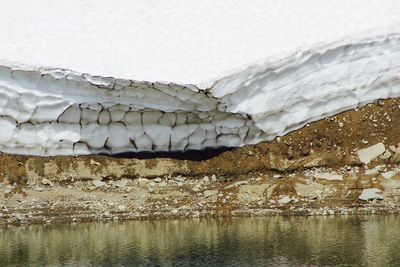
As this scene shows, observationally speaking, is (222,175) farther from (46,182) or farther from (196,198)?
(46,182)

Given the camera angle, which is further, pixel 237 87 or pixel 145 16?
pixel 145 16

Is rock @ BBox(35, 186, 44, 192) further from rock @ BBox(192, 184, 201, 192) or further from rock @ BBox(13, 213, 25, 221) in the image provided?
rock @ BBox(192, 184, 201, 192)

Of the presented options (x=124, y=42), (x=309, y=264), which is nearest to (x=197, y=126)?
(x=124, y=42)

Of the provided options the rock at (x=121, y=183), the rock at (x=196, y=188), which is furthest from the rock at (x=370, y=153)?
the rock at (x=121, y=183)

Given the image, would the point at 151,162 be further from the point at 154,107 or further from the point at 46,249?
the point at 46,249

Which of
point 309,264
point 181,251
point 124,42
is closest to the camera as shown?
point 309,264

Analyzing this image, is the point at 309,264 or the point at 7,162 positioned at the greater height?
the point at 7,162

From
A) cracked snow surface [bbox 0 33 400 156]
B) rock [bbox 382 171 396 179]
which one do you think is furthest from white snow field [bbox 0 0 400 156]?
rock [bbox 382 171 396 179]
